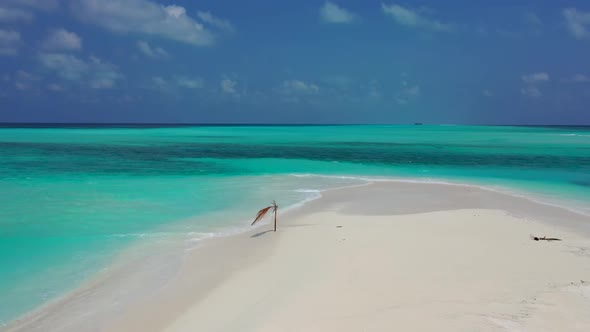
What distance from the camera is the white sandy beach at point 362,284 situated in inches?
182

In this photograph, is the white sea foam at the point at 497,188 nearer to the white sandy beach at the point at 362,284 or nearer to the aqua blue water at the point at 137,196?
the aqua blue water at the point at 137,196

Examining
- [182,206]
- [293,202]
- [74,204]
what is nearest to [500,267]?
[293,202]

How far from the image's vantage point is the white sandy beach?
15.2ft

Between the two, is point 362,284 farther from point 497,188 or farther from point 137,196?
point 497,188

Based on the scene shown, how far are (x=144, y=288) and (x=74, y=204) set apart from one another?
7.22 m

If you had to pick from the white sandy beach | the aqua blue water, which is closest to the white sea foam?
the aqua blue water

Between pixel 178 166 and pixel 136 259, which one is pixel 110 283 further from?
pixel 178 166

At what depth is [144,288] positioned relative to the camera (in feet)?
19.0

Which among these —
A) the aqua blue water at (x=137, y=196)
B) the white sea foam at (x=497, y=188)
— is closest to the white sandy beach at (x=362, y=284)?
the aqua blue water at (x=137, y=196)

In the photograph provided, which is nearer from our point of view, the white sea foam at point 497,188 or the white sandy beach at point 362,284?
the white sandy beach at point 362,284

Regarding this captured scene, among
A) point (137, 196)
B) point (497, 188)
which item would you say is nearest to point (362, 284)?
point (137, 196)

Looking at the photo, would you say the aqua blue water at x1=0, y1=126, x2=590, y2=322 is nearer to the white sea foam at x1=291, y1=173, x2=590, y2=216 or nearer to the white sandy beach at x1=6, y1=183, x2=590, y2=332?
the white sea foam at x1=291, y1=173, x2=590, y2=216

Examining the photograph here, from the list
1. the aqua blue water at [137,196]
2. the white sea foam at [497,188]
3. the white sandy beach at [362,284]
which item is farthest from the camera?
the white sea foam at [497,188]

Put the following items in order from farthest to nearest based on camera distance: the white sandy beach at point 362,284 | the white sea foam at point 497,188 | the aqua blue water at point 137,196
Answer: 1. the white sea foam at point 497,188
2. the aqua blue water at point 137,196
3. the white sandy beach at point 362,284
